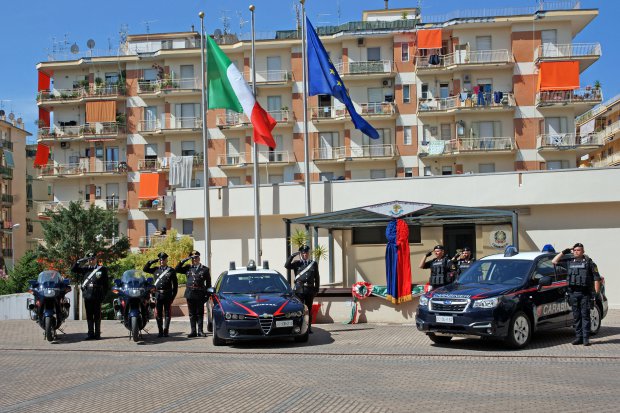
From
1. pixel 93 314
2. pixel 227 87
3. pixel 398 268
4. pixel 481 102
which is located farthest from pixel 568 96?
pixel 93 314

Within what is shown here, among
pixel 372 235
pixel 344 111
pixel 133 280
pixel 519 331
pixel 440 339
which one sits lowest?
pixel 440 339

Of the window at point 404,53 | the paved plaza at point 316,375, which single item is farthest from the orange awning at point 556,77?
the paved plaza at point 316,375

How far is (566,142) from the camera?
172ft

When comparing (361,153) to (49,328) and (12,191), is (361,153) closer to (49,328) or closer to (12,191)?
(49,328)

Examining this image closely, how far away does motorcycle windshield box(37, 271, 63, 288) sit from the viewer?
16.6m

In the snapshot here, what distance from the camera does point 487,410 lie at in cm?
884

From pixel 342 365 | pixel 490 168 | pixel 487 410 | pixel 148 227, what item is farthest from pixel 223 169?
pixel 487 410

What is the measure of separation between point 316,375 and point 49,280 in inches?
303

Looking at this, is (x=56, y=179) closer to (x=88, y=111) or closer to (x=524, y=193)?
(x=88, y=111)

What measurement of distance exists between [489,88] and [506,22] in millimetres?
4531

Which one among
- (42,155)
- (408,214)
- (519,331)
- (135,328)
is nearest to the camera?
(519,331)

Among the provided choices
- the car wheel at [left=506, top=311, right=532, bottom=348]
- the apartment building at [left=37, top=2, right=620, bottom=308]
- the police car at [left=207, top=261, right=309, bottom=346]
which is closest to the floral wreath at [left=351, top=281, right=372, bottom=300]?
the police car at [left=207, top=261, right=309, bottom=346]

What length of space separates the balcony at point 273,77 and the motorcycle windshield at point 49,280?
40.9 metres

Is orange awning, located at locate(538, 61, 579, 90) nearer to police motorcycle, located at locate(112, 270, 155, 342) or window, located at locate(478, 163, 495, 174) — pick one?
window, located at locate(478, 163, 495, 174)
